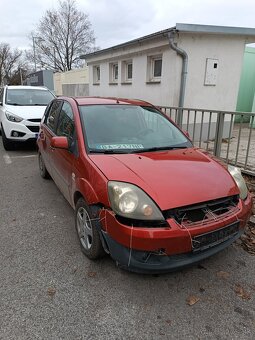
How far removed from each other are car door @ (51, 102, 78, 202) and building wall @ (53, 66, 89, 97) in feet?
45.2

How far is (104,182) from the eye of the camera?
8.07 ft

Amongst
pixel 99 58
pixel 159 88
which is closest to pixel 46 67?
pixel 99 58

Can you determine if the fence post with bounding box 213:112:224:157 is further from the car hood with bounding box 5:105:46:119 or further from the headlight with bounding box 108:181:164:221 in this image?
the car hood with bounding box 5:105:46:119

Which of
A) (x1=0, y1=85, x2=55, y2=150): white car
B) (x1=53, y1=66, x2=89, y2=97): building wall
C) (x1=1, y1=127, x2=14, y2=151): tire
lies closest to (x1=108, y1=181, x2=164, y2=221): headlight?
(x1=0, y1=85, x2=55, y2=150): white car

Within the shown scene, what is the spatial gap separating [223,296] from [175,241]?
0.79 metres

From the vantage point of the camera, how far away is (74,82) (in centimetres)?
2053

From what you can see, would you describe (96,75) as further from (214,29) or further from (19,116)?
(19,116)

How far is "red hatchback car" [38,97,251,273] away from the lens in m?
2.23

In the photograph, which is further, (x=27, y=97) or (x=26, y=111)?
(x=27, y=97)

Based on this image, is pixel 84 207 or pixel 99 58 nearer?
pixel 84 207

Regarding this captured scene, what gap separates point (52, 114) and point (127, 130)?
1756 millimetres

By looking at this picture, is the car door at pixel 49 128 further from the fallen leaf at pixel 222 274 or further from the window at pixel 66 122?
the fallen leaf at pixel 222 274

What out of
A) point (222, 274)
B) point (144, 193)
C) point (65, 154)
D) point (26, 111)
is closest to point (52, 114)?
point (65, 154)

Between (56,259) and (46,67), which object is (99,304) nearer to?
(56,259)
